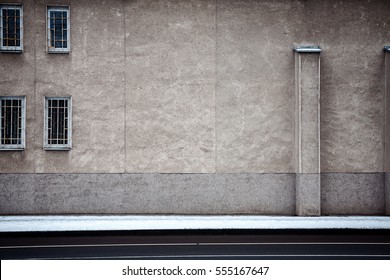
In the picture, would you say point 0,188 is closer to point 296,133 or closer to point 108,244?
point 108,244

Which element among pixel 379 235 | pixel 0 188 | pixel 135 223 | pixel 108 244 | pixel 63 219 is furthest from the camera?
pixel 0 188

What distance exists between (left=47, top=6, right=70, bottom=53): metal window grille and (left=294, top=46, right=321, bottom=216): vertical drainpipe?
738 cm

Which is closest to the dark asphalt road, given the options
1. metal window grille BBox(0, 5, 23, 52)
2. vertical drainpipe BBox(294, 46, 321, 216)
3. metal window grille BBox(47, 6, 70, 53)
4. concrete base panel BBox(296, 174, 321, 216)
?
concrete base panel BBox(296, 174, 321, 216)

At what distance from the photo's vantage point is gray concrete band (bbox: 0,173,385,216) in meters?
14.5

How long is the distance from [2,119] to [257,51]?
8.42 metres

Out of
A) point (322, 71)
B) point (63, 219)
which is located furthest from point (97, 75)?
point (322, 71)

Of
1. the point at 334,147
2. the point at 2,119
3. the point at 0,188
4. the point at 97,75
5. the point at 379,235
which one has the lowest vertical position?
the point at 379,235

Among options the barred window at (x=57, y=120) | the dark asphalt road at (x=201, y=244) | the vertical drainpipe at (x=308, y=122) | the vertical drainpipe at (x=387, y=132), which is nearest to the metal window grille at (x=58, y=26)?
the barred window at (x=57, y=120)

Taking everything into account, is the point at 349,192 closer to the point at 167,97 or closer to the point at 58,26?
the point at 167,97

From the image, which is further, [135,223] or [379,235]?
[135,223]

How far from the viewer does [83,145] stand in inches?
570

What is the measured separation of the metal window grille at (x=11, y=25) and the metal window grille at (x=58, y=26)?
93cm

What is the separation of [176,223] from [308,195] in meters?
4.46

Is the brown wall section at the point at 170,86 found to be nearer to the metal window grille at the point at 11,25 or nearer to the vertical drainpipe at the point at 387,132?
the metal window grille at the point at 11,25
